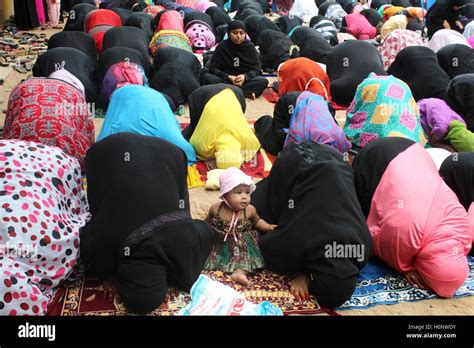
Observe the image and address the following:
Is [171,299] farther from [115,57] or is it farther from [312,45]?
[312,45]

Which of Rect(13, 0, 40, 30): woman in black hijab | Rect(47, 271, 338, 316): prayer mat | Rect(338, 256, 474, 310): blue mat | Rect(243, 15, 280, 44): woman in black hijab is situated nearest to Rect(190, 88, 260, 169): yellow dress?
Rect(47, 271, 338, 316): prayer mat

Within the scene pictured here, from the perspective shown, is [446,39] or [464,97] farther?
[446,39]

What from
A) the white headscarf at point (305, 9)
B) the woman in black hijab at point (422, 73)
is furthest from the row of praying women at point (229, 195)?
the white headscarf at point (305, 9)

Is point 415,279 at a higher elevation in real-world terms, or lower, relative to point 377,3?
lower

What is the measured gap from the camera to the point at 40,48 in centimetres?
648

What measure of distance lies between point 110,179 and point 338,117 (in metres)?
2.82

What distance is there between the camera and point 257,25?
22.1 feet

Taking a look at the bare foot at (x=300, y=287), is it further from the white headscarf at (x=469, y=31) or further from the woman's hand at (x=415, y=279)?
the white headscarf at (x=469, y=31)

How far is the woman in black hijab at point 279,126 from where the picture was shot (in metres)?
3.60

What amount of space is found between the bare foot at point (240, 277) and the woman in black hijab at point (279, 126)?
4.86 feet

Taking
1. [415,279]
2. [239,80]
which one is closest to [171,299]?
[415,279]

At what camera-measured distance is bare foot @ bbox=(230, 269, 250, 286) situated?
231 centimetres

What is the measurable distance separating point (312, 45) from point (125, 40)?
208cm

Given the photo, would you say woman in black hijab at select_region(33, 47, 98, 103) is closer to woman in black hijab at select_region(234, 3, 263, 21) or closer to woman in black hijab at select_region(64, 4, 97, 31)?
woman in black hijab at select_region(64, 4, 97, 31)
